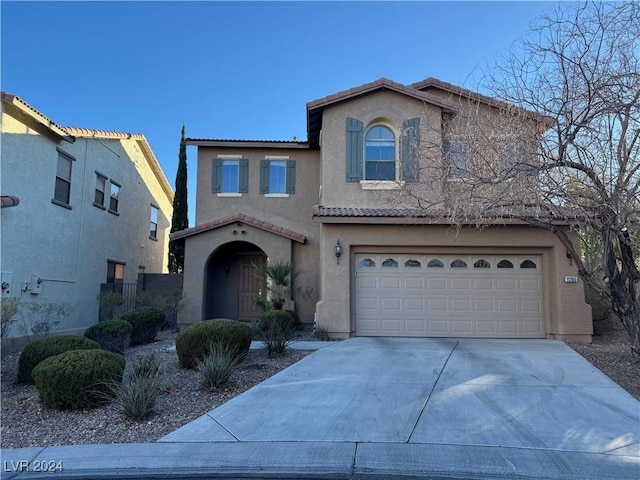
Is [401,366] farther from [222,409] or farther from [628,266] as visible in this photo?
[628,266]

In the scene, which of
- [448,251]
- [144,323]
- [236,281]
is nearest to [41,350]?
[144,323]

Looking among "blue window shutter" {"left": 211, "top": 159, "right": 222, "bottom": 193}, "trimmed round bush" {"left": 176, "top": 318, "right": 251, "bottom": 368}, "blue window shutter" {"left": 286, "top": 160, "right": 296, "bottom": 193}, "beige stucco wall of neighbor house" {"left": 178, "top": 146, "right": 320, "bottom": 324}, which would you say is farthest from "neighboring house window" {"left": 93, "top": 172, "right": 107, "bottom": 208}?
"trimmed round bush" {"left": 176, "top": 318, "right": 251, "bottom": 368}

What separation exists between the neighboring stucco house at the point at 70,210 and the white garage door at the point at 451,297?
9277 mm

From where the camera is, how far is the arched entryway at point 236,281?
16.5m

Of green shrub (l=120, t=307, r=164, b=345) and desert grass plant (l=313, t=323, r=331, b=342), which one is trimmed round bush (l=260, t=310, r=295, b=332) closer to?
desert grass plant (l=313, t=323, r=331, b=342)

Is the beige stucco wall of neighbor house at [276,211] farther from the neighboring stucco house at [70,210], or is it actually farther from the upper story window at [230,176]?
the neighboring stucco house at [70,210]

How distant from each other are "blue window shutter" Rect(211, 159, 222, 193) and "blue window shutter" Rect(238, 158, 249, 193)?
0.71 metres

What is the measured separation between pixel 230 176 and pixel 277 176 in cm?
176

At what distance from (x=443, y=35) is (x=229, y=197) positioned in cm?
907

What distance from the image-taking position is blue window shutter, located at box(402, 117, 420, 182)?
1133 centimetres

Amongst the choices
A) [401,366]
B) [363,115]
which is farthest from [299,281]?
[401,366]

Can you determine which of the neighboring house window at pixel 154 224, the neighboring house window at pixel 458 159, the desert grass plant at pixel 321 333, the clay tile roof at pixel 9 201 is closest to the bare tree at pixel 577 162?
the neighboring house window at pixel 458 159

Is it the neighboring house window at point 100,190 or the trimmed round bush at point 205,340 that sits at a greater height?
the neighboring house window at point 100,190

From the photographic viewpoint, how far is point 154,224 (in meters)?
22.8
